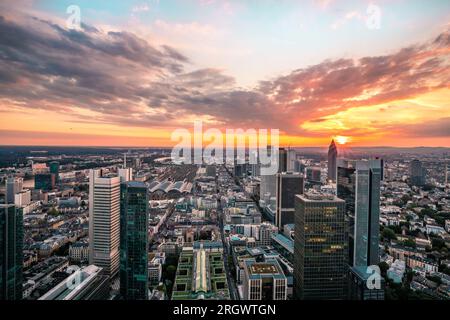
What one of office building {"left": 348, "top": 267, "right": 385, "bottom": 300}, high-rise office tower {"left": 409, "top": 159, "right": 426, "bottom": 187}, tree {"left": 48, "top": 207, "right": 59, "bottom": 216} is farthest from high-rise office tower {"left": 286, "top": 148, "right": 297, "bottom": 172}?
tree {"left": 48, "top": 207, "right": 59, "bottom": 216}

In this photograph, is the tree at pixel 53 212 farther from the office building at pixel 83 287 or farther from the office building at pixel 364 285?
the office building at pixel 364 285

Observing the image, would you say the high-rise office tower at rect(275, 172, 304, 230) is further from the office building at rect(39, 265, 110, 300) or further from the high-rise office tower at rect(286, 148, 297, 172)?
the office building at rect(39, 265, 110, 300)

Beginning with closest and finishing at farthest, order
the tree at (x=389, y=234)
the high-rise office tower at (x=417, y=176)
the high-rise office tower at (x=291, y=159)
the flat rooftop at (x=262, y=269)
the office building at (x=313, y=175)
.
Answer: the flat rooftop at (x=262, y=269) → the tree at (x=389, y=234) → the high-rise office tower at (x=417, y=176) → the high-rise office tower at (x=291, y=159) → the office building at (x=313, y=175)

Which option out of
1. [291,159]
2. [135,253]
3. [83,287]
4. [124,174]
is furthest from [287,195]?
[83,287]

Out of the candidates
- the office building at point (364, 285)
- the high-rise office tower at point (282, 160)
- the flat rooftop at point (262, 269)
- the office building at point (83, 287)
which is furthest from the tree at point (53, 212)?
the office building at point (364, 285)

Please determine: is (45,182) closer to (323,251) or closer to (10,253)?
(10,253)

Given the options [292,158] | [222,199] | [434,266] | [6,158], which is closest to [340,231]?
[434,266]
